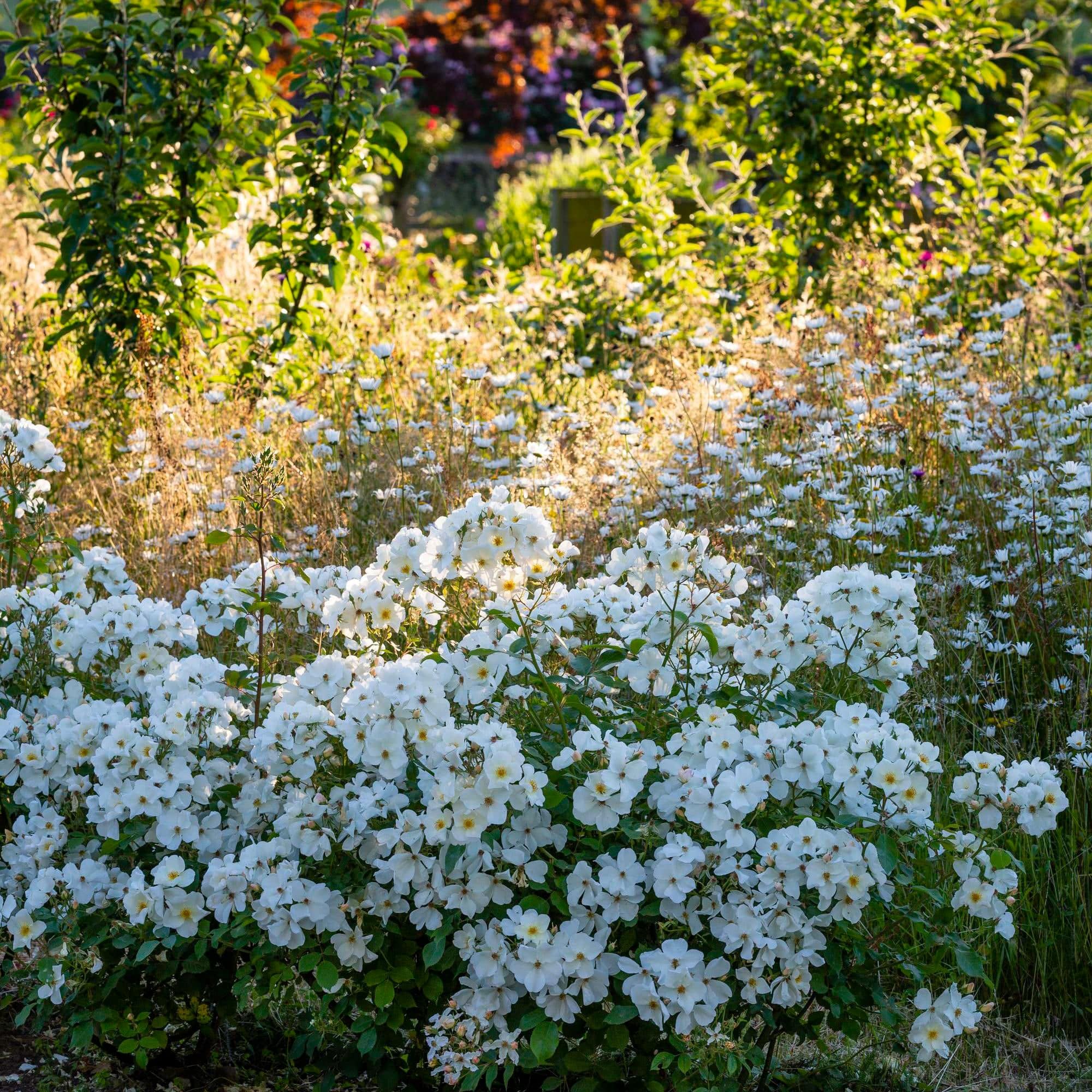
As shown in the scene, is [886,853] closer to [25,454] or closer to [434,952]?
[434,952]

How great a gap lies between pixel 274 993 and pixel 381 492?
1.82 meters

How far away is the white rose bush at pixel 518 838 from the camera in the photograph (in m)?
1.90

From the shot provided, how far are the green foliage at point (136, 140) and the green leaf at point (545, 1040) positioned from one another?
366cm

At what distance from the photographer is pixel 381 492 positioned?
12.2 ft

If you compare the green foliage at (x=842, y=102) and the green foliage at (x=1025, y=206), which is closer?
the green foliage at (x=1025, y=206)

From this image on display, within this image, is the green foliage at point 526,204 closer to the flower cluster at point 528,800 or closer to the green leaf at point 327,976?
the flower cluster at point 528,800

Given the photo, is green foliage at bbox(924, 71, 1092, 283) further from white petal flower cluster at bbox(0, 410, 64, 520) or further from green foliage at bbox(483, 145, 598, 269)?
white petal flower cluster at bbox(0, 410, 64, 520)

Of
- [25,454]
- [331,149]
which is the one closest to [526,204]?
[331,149]

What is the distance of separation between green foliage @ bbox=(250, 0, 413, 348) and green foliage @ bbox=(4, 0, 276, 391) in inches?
7.9

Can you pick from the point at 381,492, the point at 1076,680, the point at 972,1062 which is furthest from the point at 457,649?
the point at 1076,680

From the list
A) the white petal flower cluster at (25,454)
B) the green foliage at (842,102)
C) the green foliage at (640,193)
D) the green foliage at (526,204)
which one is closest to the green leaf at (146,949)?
the white petal flower cluster at (25,454)

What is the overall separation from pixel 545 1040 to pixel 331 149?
3.93 m

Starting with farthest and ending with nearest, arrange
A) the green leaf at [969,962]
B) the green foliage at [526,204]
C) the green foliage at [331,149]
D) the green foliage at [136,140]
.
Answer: the green foliage at [526,204] → the green foliage at [331,149] → the green foliage at [136,140] → the green leaf at [969,962]

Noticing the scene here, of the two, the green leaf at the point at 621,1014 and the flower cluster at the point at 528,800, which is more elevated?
the flower cluster at the point at 528,800
